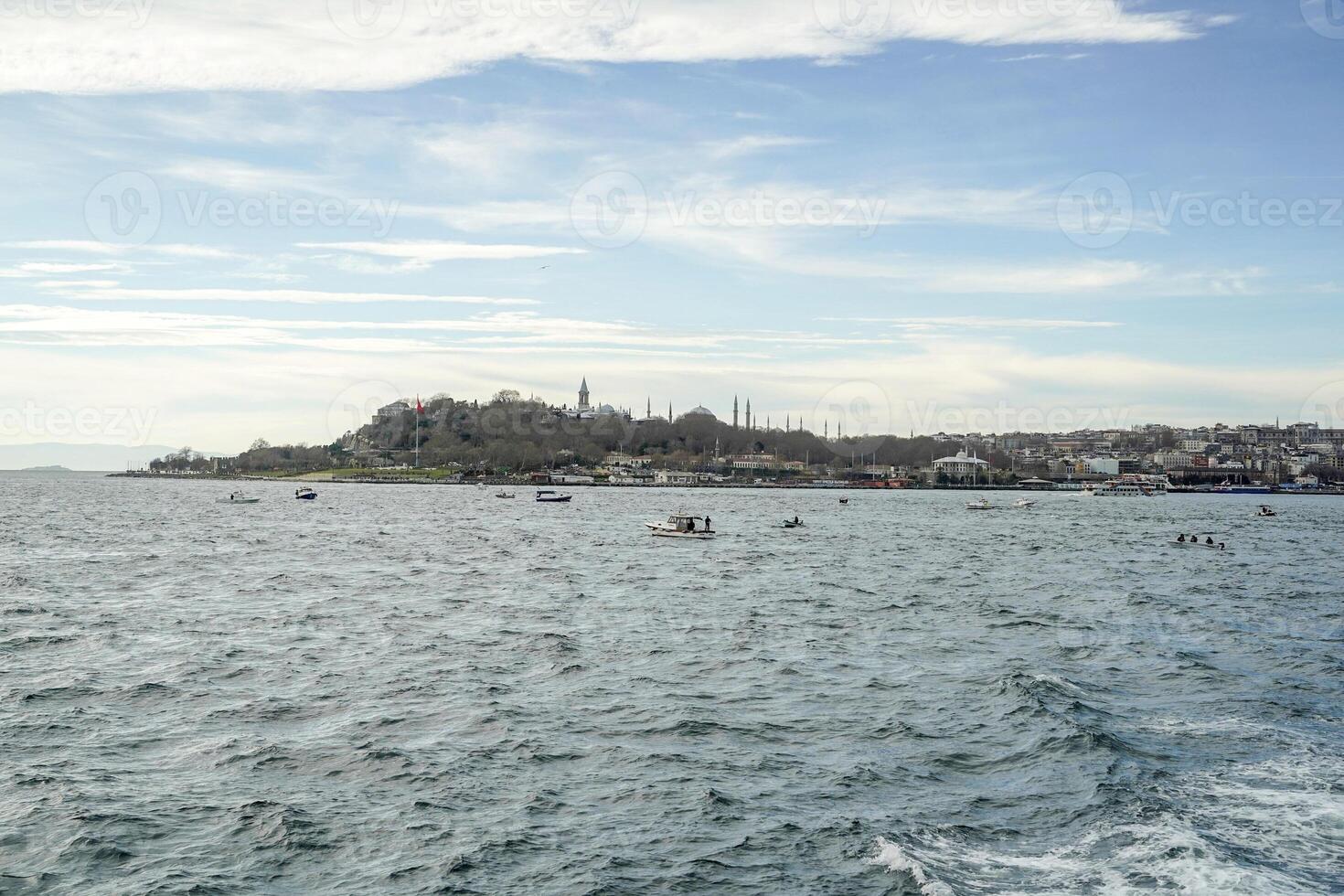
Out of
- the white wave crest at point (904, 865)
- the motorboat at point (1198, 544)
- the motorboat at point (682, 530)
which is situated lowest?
the white wave crest at point (904, 865)

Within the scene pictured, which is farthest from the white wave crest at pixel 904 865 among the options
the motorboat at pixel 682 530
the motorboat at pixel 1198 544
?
the motorboat at pixel 1198 544

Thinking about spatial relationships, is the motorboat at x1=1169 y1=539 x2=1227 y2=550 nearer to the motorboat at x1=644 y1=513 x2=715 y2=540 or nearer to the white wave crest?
the motorboat at x1=644 y1=513 x2=715 y2=540


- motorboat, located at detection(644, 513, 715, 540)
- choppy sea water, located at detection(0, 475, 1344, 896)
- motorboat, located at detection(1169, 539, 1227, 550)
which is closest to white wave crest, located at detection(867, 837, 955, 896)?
choppy sea water, located at detection(0, 475, 1344, 896)

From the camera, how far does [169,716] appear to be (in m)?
19.4

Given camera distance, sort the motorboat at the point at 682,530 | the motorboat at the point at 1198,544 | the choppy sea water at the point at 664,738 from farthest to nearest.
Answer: the motorboat at the point at 682,530, the motorboat at the point at 1198,544, the choppy sea water at the point at 664,738

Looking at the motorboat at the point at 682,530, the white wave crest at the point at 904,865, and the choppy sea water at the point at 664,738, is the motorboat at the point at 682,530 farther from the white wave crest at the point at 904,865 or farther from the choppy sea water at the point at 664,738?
the white wave crest at the point at 904,865

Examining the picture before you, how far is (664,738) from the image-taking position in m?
18.4

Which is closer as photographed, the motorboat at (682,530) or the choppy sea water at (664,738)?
the choppy sea water at (664,738)

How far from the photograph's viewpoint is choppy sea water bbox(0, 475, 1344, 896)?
12961 millimetres

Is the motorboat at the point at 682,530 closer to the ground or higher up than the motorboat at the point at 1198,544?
higher up

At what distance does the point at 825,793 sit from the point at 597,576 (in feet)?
98.2

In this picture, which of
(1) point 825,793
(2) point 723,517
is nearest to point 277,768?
(1) point 825,793

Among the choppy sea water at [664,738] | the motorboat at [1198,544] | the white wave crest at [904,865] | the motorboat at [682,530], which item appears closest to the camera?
the white wave crest at [904,865]

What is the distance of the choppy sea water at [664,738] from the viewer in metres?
13.0
